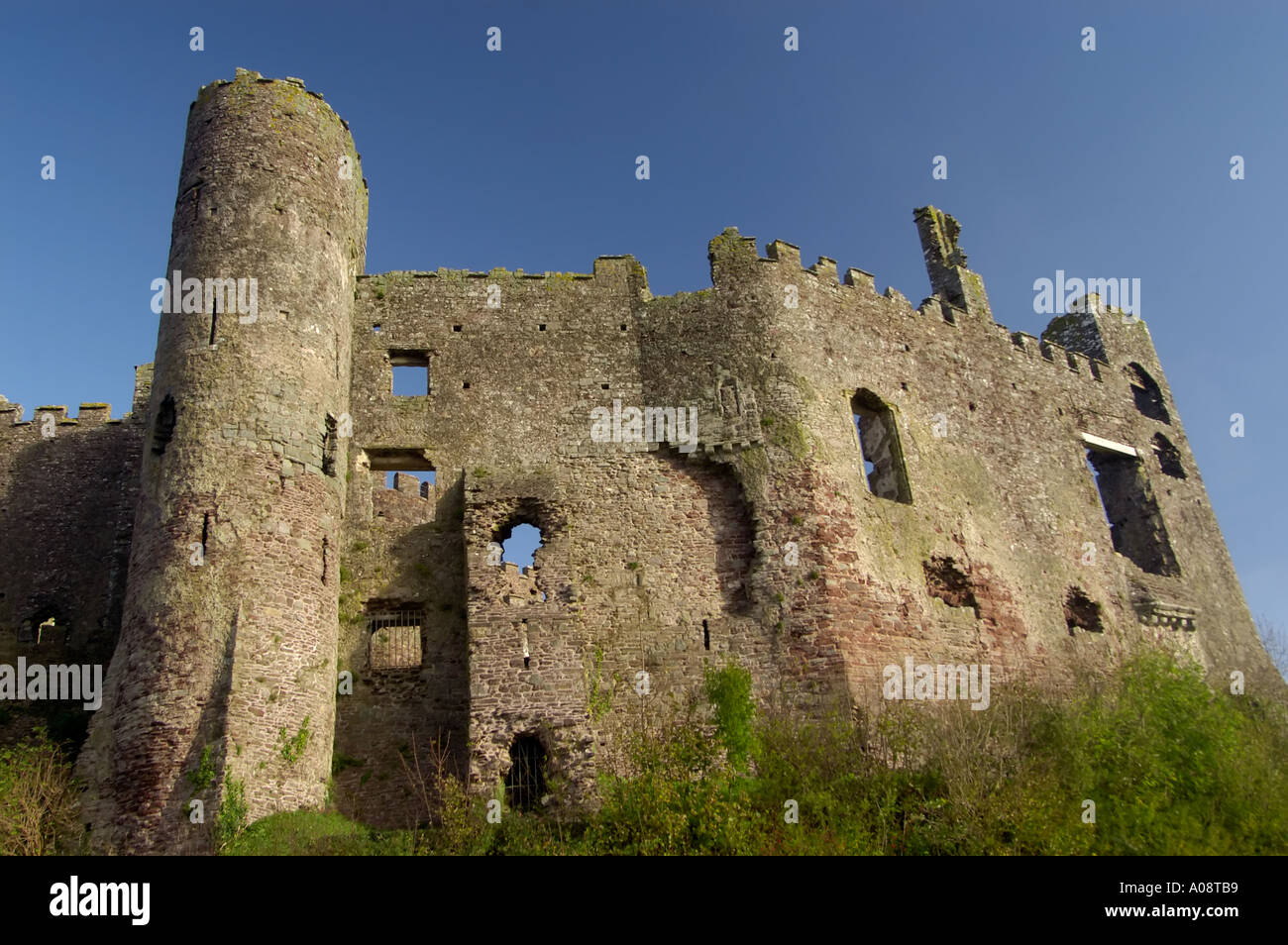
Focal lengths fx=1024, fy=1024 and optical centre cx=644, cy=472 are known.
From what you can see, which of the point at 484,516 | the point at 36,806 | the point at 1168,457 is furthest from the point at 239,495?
the point at 1168,457

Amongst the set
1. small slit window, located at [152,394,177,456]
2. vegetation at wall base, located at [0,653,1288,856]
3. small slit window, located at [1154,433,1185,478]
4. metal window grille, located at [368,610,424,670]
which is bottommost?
vegetation at wall base, located at [0,653,1288,856]

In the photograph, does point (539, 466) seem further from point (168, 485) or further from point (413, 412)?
point (168, 485)

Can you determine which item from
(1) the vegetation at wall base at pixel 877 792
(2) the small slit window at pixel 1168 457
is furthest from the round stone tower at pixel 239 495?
(2) the small slit window at pixel 1168 457

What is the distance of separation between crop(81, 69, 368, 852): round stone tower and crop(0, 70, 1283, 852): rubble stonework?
5 cm

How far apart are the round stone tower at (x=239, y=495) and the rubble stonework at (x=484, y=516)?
5cm

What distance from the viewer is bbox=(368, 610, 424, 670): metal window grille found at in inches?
661

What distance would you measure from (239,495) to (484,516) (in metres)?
3.79

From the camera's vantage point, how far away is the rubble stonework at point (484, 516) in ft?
46.3

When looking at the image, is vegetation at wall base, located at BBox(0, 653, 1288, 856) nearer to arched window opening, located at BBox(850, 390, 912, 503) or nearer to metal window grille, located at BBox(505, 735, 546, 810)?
metal window grille, located at BBox(505, 735, 546, 810)

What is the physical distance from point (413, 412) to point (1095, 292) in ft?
66.0

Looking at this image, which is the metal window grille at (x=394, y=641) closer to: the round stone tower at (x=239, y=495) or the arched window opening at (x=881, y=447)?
the round stone tower at (x=239, y=495)

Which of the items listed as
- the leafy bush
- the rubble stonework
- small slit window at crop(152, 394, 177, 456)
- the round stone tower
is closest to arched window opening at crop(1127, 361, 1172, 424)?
the rubble stonework

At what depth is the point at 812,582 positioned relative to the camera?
16.9 m

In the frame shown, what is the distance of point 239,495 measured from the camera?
14688mm
